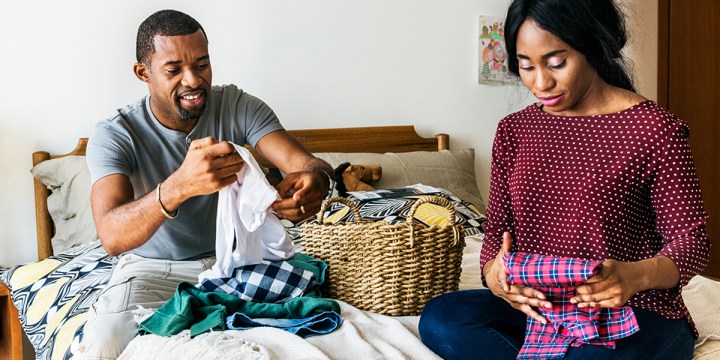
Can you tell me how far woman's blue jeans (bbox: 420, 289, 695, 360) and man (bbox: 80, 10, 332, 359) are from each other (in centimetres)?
42

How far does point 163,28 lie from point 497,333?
46.6 inches

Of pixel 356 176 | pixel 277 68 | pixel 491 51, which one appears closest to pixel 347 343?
pixel 356 176

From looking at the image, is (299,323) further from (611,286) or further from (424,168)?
(424,168)

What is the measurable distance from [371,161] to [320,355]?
1.69 meters

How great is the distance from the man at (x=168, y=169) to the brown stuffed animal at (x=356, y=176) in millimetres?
653

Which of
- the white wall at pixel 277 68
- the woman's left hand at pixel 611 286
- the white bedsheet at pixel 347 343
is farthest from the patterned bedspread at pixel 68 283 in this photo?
the woman's left hand at pixel 611 286

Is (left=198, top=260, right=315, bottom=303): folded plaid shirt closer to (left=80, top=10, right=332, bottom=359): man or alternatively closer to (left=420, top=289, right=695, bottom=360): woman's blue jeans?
(left=80, top=10, right=332, bottom=359): man

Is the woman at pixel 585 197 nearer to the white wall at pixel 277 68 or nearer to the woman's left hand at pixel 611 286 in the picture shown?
the woman's left hand at pixel 611 286

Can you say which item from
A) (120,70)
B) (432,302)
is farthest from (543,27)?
(120,70)

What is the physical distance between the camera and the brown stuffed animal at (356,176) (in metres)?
2.80

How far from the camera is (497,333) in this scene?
144 cm

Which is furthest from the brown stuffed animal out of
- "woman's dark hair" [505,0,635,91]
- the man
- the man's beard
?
"woman's dark hair" [505,0,635,91]

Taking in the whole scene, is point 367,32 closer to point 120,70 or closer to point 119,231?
point 120,70

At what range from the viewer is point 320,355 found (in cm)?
145
